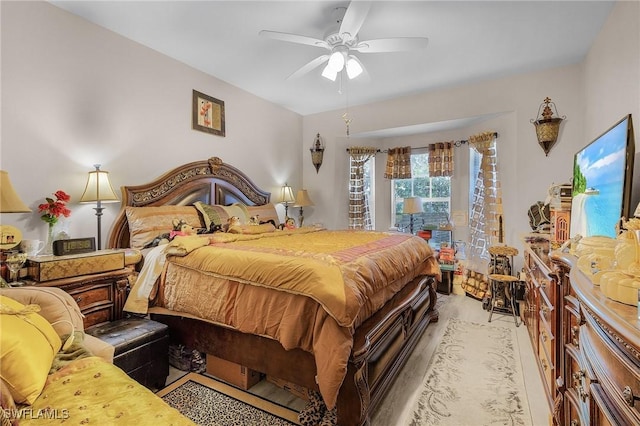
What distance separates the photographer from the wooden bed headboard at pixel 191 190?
2.78m

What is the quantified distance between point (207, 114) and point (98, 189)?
1647 mm

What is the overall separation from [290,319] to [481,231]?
3523mm

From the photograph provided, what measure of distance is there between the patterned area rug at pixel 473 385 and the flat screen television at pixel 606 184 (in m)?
1.13

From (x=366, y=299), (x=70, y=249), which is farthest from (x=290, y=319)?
(x=70, y=249)

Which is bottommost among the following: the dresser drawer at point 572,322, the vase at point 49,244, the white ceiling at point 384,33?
the dresser drawer at point 572,322

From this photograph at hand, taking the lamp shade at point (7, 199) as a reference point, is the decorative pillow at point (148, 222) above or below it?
below

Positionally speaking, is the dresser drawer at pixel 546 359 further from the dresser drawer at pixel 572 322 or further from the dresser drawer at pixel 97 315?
the dresser drawer at pixel 97 315

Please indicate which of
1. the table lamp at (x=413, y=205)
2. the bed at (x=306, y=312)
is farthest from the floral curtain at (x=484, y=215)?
the bed at (x=306, y=312)

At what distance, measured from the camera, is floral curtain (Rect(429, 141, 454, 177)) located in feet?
14.8

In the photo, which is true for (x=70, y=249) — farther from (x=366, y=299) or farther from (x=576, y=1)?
(x=576, y=1)

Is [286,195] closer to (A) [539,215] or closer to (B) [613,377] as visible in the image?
(A) [539,215]

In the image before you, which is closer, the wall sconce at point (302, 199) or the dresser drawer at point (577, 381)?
the dresser drawer at point (577, 381)

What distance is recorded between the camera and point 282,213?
199 inches

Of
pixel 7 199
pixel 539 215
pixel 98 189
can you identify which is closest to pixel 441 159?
pixel 539 215
